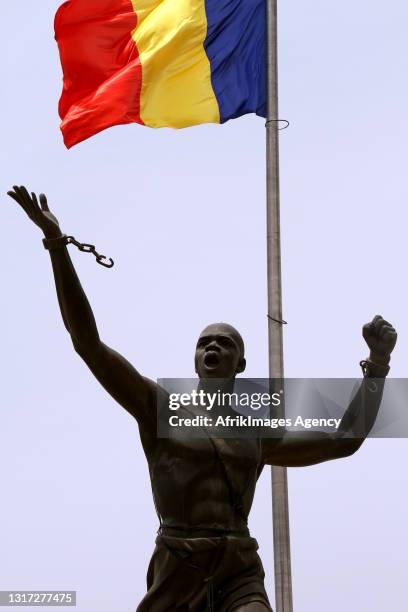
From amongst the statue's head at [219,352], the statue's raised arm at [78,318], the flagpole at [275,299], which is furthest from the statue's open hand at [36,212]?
the flagpole at [275,299]

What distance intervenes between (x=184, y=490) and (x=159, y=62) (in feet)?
29.2

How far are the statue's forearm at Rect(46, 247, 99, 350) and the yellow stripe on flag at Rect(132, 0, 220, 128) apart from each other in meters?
7.82

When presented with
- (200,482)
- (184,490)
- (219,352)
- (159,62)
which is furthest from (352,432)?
(159,62)

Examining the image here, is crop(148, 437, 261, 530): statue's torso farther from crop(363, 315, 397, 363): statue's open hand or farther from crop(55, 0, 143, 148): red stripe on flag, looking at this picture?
crop(55, 0, 143, 148): red stripe on flag

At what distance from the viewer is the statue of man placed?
8.15 meters

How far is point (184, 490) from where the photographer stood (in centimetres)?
830

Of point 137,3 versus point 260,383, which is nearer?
point 260,383

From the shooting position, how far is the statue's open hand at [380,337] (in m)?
8.81

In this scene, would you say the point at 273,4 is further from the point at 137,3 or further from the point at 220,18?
the point at 137,3

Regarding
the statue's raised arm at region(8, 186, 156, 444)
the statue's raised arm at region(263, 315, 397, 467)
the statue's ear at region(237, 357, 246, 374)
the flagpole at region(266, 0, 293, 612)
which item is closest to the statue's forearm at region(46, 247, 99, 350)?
the statue's raised arm at region(8, 186, 156, 444)

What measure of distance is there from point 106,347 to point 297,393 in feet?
6.77

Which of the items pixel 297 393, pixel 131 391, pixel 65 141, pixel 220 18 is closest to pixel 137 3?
pixel 220 18

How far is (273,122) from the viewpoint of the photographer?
51.2 ft

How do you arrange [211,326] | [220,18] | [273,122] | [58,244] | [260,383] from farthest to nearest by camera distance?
[220,18]
[273,122]
[260,383]
[211,326]
[58,244]
